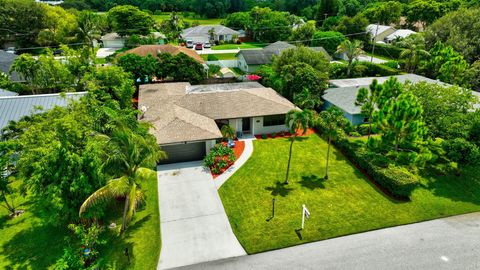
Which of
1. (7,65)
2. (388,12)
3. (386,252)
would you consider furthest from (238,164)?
(388,12)

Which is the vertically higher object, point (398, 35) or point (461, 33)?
point (461, 33)

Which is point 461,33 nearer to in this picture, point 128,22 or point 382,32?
point 382,32

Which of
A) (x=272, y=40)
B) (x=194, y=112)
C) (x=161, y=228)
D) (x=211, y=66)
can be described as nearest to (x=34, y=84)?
(x=194, y=112)

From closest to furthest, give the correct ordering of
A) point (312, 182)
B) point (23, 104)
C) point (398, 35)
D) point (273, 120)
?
point (312, 182) → point (23, 104) → point (273, 120) → point (398, 35)

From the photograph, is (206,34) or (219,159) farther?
(206,34)

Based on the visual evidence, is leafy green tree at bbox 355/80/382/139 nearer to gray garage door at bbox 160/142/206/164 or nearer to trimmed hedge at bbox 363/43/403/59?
gray garage door at bbox 160/142/206/164

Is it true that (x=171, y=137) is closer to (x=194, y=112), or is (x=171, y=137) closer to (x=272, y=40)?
(x=194, y=112)
